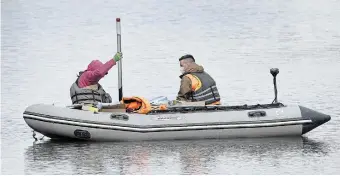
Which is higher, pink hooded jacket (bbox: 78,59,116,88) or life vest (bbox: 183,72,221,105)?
pink hooded jacket (bbox: 78,59,116,88)

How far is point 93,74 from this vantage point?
1068 inches

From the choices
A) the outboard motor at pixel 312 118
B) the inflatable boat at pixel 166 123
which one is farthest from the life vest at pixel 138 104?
the outboard motor at pixel 312 118

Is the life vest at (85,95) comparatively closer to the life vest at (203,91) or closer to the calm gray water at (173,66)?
the calm gray water at (173,66)

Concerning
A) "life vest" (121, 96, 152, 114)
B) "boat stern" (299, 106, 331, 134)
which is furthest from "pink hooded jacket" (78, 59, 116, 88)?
"boat stern" (299, 106, 331, 134)

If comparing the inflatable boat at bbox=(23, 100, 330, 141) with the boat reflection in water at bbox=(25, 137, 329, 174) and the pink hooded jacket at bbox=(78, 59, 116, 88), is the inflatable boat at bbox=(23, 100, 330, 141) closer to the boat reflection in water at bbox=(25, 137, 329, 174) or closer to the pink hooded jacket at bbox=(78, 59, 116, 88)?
the boat reflection in water at bbox=(25, 137, 329, 174)

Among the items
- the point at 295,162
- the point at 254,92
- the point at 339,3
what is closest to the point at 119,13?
the point at 339,3

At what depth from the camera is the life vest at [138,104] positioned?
2639 cm

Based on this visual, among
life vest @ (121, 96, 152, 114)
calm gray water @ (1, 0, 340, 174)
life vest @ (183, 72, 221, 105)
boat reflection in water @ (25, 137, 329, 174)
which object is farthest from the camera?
life vest @ (183, 72, 221, 105)

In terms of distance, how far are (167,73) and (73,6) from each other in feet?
64.7

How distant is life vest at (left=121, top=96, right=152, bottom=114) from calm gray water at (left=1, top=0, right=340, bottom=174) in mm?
728

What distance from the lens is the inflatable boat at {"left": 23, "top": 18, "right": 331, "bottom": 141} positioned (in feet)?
85.8

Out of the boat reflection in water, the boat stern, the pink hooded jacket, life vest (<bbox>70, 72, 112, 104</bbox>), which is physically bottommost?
the boat reflection in water

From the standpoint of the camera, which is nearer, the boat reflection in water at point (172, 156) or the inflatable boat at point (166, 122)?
the boat reflection in water at point (172, 156)

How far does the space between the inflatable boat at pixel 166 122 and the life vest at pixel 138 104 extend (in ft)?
0.08
